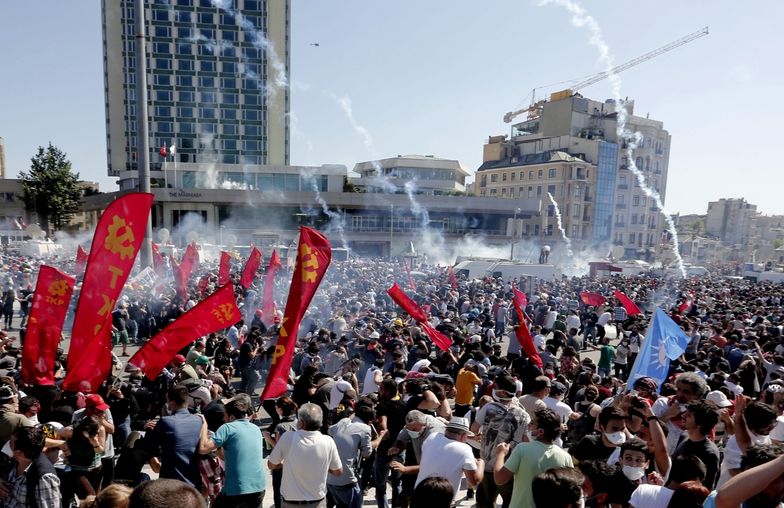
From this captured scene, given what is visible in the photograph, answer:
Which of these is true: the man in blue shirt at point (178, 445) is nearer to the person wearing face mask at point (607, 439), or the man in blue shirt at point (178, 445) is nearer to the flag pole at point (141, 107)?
the person wearing face mask at point (607, 439)

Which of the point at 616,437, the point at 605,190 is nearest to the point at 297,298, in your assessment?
the point at 616,437

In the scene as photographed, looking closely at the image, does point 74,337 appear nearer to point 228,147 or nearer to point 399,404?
point 399,404

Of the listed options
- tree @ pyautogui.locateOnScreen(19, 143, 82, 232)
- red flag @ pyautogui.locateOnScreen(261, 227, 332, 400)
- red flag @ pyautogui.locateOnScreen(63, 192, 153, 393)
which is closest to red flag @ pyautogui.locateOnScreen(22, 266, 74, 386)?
red flag @ pyautogui.locateOnScreen(63, 192, 153, 393)

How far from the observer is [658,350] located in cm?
655

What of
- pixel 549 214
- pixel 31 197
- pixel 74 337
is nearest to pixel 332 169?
pixel 549 214

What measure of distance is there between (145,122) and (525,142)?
2448 inches

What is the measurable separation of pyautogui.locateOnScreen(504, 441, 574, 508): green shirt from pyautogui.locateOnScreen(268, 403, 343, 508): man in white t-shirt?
1386 mm

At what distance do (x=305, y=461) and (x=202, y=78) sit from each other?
68.5 metres

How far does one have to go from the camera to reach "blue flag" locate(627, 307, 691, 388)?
630 centimetres

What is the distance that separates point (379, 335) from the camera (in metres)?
11.0

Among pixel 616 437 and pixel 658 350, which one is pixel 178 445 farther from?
pixel 658 350

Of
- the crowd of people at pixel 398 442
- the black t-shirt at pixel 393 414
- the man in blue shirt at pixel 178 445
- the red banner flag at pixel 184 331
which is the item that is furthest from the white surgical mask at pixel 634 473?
the red banner flag at pixel 184 331

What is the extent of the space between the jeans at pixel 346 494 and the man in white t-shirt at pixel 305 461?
1.26 feet

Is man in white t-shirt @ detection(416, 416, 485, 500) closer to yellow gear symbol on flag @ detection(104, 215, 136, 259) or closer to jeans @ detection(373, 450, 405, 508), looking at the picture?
jeans @ detection(373, 450, 405, 508)
